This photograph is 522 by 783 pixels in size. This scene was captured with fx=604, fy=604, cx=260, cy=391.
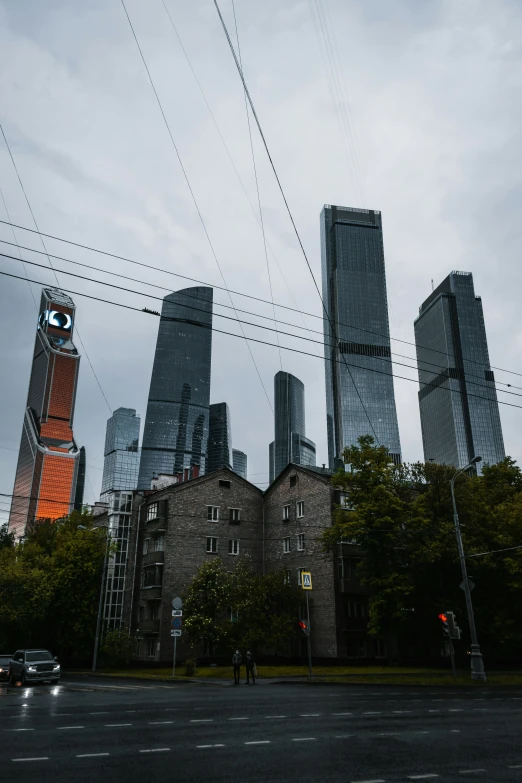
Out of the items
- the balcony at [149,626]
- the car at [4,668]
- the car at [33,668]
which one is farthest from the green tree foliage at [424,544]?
the car at [4,668]

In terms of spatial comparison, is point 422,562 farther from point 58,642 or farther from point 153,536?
point 58,642

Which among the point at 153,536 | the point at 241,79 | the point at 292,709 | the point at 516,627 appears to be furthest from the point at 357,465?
the point at 241,79

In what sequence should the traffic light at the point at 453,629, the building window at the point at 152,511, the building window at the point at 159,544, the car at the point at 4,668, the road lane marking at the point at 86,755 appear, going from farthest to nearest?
1. the building window at the point at 152,511
2. the building window at the point at 159,544
3. the car at the point at 4,668
4. the traffic light at the point at 453,629
5. the road lane marking at the point at 86,755

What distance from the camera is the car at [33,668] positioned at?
2945cm

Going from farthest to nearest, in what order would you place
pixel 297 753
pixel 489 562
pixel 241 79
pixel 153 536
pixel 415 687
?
pixel 153 536 → pixel 489 562 → pixel 415 687 → pixel 241 79 → pixel 297 753

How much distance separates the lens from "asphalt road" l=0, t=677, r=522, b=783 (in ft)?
28.6

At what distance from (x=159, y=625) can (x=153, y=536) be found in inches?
288

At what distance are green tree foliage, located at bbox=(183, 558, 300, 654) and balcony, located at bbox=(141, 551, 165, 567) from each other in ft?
15.4

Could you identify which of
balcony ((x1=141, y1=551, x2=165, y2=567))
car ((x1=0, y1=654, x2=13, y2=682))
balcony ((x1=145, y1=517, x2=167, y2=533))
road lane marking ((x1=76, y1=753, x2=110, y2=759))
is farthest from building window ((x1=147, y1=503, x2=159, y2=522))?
road lane marking ((x1=76, y1=753, x2=110, y2=759))

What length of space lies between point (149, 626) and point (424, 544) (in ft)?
77.6

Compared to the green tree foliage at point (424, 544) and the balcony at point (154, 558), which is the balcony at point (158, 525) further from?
the green tree foliage at point (424, 544)

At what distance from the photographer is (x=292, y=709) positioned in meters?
16.5

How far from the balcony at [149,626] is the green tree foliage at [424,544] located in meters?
16.9

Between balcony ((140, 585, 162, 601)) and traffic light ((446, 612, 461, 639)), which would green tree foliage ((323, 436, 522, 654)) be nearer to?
traffic light ((446, 612, 461, 639))
